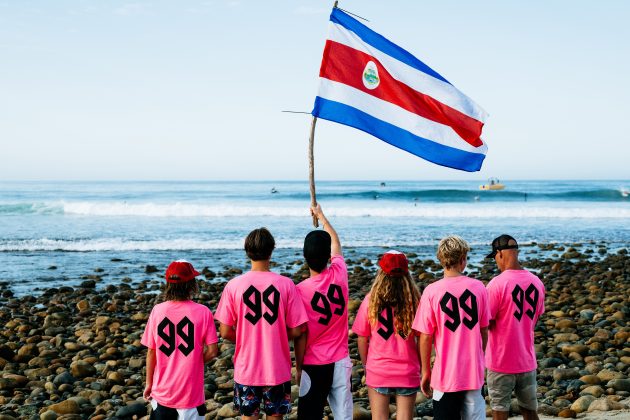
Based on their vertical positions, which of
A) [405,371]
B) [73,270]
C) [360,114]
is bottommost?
[73,270]

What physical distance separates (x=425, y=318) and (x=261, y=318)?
1092 mm

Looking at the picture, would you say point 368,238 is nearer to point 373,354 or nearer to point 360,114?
point 360,114

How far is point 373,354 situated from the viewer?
15.0 feet

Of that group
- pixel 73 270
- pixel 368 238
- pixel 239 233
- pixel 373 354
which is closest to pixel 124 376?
pixel 373 354

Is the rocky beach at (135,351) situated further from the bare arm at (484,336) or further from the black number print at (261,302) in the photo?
the black number print at (261,302)

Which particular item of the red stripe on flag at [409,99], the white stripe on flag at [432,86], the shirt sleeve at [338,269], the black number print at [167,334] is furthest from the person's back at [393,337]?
the white stripe on flag at [432,86]

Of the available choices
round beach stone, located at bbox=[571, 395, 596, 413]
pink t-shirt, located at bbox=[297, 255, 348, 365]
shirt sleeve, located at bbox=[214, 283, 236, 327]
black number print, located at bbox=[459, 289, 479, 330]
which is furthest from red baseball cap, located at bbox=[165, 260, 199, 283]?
round beach stone, located at bbox=[571, 395, 596, 413]

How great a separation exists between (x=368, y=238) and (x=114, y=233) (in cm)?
1142

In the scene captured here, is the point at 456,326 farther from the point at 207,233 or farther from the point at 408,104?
the point at 207,233

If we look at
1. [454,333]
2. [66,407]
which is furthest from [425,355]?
[66,407]

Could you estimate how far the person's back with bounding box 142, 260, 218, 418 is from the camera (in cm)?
432

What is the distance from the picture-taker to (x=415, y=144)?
6434mm

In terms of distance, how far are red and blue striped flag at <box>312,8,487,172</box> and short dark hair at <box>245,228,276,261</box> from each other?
7.55 ft

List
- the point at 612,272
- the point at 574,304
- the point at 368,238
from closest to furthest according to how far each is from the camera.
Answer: the point at 574,304 → the point at 612,272 → the point at 368,238
